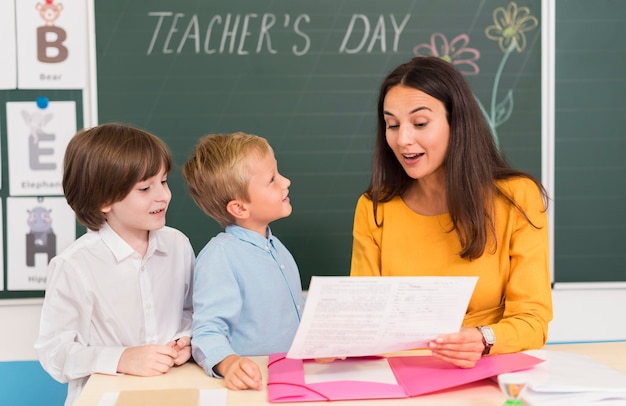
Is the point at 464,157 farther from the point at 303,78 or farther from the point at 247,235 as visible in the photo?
the point at 303,78

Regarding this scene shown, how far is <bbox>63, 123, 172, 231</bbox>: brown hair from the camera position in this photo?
174 centimetres

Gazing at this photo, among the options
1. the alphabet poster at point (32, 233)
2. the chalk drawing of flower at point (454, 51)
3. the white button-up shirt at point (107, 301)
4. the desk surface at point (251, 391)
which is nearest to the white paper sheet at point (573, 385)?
the desk surface at point (251, 391)

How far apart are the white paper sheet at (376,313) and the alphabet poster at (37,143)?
5.40 ft

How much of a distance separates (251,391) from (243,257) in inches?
17.4

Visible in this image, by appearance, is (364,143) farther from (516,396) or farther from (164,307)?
(516,396)

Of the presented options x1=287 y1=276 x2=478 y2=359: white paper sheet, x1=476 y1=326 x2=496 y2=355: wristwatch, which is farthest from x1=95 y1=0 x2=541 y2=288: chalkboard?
x1=287 y1=276 x2=478 y2=359: white paper sheet

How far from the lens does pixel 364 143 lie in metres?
2.71

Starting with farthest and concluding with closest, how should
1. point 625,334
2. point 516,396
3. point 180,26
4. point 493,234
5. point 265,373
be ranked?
point 625,334 < point 180,26 < point 493,234 < point 265,373 < point 516,396

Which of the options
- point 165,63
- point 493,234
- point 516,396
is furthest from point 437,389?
point 165,63

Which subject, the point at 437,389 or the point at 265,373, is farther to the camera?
the point at 265,373

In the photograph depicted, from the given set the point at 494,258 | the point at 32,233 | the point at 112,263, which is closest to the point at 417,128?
the point at 494,258

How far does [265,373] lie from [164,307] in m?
0.48

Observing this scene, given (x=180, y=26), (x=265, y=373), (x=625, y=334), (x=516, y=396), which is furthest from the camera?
(x=625, y=334)

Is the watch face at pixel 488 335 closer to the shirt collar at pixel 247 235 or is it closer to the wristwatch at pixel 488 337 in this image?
the wristwatch at pixel 488 337
